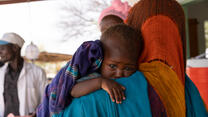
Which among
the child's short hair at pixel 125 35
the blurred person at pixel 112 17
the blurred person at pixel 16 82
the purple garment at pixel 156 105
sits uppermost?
the blurred person at pixel 112 17

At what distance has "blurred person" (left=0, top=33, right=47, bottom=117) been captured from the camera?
3299mm

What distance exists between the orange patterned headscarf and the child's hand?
1.03 ft

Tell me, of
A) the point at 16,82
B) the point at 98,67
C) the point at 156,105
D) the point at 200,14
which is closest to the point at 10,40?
the point at 16,82

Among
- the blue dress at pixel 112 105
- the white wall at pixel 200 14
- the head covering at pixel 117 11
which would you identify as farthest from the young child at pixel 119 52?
the white wall at pixel 200 14

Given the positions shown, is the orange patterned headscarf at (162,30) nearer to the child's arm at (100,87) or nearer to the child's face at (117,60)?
the child's face at (117,60)

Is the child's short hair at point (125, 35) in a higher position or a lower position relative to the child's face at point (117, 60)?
higher

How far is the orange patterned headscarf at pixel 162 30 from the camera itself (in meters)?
1.04

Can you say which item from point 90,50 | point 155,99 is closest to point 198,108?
point 155,99

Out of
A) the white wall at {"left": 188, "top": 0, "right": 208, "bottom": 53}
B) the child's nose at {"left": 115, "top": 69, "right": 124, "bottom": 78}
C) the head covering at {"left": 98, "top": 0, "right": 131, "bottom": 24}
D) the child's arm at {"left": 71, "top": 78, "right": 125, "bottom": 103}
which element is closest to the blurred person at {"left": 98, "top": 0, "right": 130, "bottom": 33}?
the head covering at {"left": 98, "top": 0, "right": 131, "bottom": 24}

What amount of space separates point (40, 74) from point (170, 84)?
9.75 feet

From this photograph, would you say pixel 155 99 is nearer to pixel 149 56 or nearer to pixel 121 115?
pixel 121 115

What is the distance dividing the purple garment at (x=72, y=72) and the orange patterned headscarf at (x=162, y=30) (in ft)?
0.92

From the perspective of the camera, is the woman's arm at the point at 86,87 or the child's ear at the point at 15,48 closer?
the woman's arm at the point at 86,87

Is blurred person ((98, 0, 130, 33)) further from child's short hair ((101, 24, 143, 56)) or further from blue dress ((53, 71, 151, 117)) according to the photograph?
blue dress ((53, 71, 151, 117))
